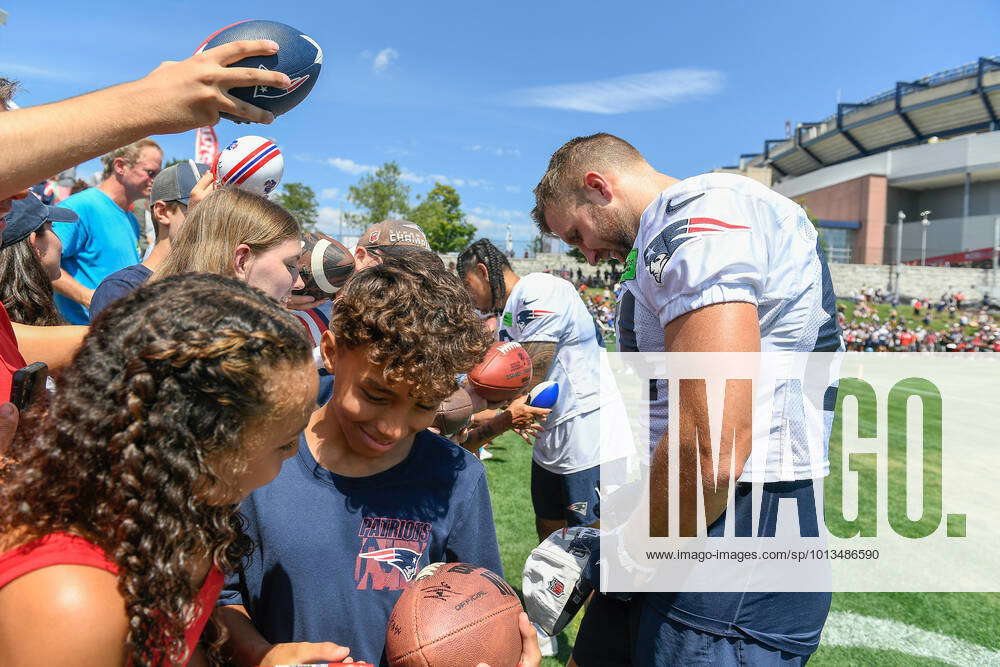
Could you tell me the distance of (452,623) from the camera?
1.58 metres

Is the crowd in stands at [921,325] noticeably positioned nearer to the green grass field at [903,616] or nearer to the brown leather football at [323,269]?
the green grass field at [903,616]

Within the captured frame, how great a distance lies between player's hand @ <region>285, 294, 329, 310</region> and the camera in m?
3.32

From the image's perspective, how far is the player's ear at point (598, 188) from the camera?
2.37 meters

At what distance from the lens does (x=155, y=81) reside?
143 centimetres

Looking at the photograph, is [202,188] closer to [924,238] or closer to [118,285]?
[118,285]

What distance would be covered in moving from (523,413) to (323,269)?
1.30 metres

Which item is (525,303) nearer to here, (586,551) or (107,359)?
(586,551)

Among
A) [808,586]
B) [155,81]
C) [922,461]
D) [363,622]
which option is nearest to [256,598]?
[363,622]

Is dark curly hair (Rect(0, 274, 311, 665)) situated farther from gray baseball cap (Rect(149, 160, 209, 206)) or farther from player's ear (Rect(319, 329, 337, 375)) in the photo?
gray baseball cap (Rect(149, 160, 209, 206))

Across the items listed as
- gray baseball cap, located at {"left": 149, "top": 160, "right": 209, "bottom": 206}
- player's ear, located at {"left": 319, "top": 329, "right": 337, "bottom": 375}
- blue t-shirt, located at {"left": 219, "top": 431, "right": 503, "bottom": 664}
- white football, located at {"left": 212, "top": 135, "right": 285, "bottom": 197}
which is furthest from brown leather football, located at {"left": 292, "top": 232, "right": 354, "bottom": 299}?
blue t-shirt, located at {"left": 219, "top": 431, "right": 503, "bottom": 664}

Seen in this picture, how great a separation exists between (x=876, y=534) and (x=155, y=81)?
6.24m

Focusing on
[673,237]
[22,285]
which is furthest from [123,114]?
[22,285]

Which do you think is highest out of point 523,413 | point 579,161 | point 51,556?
point 579,161

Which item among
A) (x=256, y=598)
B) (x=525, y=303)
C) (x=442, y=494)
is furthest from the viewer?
(x=525, y=303)
